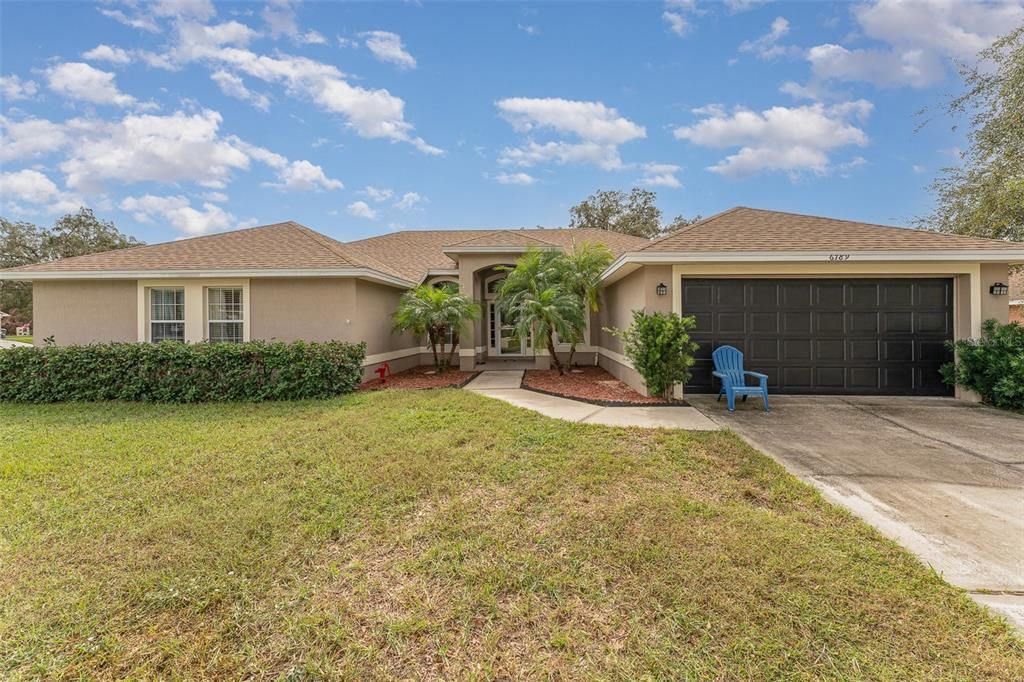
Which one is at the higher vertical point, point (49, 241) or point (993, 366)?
point (49, 241)

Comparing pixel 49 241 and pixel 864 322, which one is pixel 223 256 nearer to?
pixel 864 322

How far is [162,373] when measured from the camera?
842 cm

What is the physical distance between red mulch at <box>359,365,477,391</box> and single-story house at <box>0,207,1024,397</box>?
0.72 m

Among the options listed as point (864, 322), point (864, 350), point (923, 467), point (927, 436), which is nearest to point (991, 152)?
point (864, 322)

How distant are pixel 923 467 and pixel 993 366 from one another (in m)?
5.05

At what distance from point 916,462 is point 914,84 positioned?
13.2m

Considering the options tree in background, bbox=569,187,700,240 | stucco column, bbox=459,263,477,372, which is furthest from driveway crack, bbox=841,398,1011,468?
tree in background, bbox=569,187,700,240

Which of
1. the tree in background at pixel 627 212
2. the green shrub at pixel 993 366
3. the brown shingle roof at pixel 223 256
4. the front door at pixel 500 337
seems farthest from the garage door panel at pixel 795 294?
the tree in background at pixel 627 212

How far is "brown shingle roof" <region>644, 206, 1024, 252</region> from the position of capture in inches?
315

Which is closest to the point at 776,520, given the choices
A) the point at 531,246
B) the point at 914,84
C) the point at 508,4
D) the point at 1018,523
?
the point at 1018,523

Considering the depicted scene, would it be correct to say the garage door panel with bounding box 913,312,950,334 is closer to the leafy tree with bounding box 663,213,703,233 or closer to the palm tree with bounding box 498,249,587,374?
the palm tree with bounding box 498,249,587,374

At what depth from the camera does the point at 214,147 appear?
12.7m

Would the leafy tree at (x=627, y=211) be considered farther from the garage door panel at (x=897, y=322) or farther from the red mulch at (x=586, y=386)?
the garage door panel at (x=897, y=322)

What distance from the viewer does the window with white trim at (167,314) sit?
1031 cm
